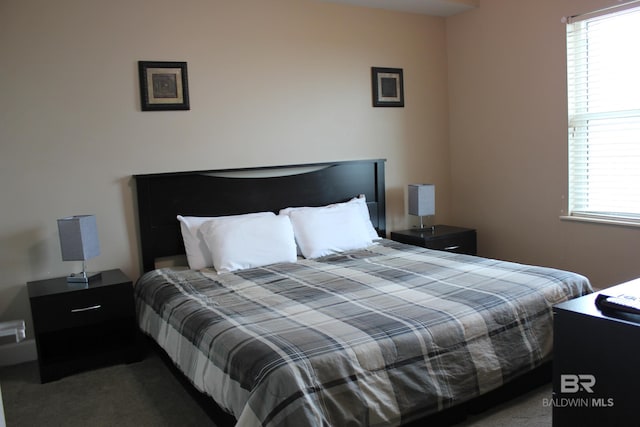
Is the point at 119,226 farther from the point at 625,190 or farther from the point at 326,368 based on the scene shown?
the point at 625,190

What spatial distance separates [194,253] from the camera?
11.5 ft

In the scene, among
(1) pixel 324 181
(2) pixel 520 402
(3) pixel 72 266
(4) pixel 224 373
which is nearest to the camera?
(4) pixel 224 373

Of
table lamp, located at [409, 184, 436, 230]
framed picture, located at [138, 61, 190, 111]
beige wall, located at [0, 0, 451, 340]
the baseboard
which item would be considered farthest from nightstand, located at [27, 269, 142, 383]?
table lamp, located at [409, 184, 436, 230]

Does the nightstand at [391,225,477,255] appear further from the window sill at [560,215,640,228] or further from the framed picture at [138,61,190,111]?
the framed picture at [138,61,190,111]

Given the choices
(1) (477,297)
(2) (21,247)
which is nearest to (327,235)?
(1) (477,297)

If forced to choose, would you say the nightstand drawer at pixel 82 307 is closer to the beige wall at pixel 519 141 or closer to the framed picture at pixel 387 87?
the framed picture at pixel 387 87

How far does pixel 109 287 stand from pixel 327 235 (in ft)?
4.82

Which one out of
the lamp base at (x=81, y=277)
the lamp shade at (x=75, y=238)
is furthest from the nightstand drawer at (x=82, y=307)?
the lamp shade at (x=75, y=238)

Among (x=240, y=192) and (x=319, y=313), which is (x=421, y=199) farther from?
(x=319, y=313)

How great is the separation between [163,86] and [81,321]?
160 centimetres

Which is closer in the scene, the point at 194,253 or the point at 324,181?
the point at 194,253

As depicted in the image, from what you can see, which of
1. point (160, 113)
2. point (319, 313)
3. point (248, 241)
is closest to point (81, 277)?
point (248, 241)

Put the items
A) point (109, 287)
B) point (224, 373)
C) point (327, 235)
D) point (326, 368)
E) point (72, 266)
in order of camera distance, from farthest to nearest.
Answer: point (327, 235) < point (72, 266) < point (109, 287) < point (224, 373) < point (326, 368)

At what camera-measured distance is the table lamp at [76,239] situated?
311cm
